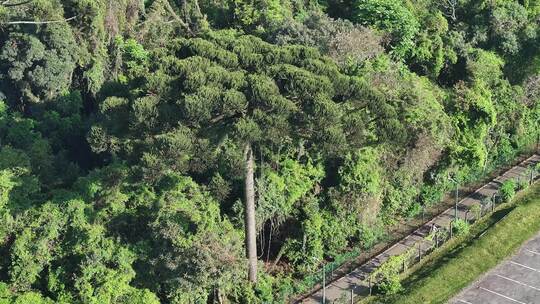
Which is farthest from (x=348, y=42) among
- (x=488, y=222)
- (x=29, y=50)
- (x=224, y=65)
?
(x=29, y=50)

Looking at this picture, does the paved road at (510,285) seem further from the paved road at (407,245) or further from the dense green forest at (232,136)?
the dense green forest at (232,136)

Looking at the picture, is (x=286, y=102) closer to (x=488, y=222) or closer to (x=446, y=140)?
(x=446, y=140)

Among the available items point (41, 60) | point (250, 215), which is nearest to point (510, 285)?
point (250, 215)

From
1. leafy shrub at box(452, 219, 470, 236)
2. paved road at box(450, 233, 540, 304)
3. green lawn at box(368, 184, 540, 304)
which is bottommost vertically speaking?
paved road at box(450, 233, 540, 304)

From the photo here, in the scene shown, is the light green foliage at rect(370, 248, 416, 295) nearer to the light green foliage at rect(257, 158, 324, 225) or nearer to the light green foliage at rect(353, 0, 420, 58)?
the light green foliage at rect(257, 158, 324, 225)

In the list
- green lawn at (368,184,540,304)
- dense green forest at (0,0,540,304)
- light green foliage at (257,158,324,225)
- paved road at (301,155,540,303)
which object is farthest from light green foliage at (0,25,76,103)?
green lawn at (368,184,540,304)

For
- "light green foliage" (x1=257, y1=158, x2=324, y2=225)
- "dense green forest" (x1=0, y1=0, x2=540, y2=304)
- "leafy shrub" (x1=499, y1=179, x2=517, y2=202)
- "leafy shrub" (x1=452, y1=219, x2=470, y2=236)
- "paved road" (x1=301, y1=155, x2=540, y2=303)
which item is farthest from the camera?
"leafy shrub" (x1=499, y1=179, x2=517, y2=202)
